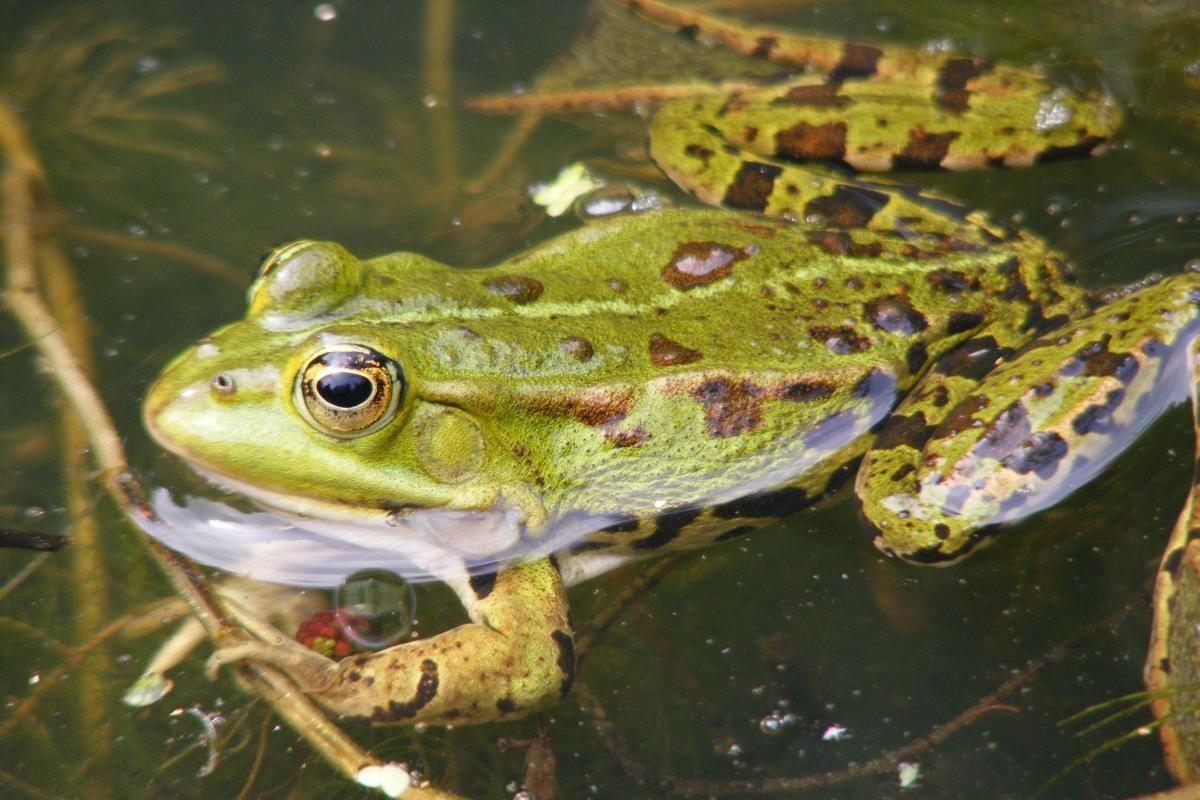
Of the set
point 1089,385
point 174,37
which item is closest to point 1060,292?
point 1089,385

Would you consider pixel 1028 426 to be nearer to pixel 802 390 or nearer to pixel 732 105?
pixel 802 390

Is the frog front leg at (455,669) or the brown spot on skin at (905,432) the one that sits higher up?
the brown spot on skin at (905,432)

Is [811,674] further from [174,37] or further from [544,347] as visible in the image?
[174,37]

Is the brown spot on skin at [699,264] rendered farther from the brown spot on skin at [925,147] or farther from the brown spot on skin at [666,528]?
the brown spot on skin at [925,147]

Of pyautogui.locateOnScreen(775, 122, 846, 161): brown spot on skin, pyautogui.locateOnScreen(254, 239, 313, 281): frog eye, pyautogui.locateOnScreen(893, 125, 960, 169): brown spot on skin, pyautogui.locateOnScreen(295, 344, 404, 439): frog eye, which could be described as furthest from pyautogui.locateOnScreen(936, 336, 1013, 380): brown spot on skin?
pyautogui.locateOnScreen(254, 239, 313, 281): frog eye

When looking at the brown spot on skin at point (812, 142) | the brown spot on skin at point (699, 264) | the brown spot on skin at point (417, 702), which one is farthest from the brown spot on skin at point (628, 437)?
the brown spot on skin at point (812, 142)

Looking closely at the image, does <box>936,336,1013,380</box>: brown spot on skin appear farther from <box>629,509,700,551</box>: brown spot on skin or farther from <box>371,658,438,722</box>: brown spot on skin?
<box>371,658,438,722</box>: brown spot on skin
